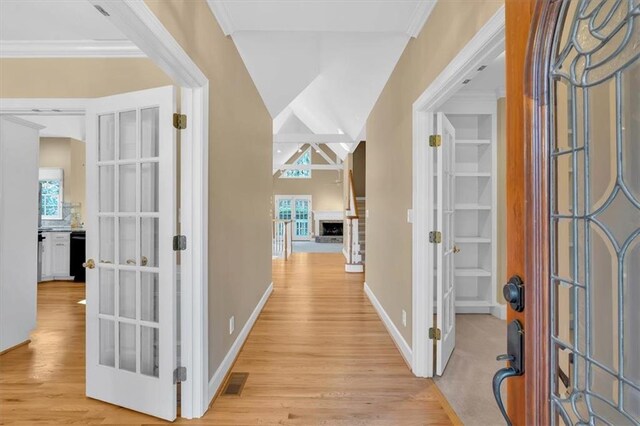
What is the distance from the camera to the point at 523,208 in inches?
28.9

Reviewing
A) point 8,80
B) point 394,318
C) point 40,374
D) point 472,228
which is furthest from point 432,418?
point 8,80

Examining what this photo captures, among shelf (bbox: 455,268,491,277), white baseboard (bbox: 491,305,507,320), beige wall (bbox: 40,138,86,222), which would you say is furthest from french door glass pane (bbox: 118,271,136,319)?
beige wall (bbox: 40,138,86,222)

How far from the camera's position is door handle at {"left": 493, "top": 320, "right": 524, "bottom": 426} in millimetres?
708

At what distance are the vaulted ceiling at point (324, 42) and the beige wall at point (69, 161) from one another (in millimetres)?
4772

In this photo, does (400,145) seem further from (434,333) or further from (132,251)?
(132,251)

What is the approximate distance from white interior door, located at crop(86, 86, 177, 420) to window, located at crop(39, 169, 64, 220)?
5.92 m

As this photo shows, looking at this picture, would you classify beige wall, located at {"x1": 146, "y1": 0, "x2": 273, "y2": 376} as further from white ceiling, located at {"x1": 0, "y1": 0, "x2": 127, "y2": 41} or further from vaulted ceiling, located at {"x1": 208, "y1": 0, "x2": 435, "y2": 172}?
white ceiling, located at {"x1": 0, "y1": 0, "x2": 127, "y2": 41}

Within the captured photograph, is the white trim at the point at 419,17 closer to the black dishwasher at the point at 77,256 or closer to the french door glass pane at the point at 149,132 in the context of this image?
the french door glass pane at the point at 149,132

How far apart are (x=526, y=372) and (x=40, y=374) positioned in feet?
10.4

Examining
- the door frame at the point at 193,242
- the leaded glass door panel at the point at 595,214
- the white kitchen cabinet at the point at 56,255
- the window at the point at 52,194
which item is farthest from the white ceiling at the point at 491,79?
the window at the point at 52,194

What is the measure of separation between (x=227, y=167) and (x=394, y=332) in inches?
81.6

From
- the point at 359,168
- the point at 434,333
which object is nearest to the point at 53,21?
the point at 434,333

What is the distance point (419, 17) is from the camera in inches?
86.7

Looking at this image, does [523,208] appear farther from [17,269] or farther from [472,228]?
[17,269]
